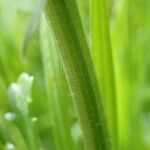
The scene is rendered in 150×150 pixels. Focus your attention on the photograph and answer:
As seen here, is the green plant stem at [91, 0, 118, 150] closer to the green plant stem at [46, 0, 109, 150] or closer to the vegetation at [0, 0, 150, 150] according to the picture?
the vegetation at [0, 0, 150, 150]

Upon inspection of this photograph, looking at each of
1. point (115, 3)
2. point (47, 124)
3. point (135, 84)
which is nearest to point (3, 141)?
point (47, 124)

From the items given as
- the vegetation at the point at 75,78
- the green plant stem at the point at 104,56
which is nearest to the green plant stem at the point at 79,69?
the vegetation at the point at 75,78

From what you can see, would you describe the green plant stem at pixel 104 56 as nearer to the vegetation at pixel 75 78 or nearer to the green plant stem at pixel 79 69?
the vegetation at pixel 75 78

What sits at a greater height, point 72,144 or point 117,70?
point 117,70

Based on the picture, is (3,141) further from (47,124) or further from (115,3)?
(115,3)

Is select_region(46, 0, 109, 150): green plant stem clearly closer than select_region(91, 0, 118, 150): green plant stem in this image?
Yes

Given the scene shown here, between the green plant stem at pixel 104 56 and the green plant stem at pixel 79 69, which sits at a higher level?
the green plant stem at pixel 104 56

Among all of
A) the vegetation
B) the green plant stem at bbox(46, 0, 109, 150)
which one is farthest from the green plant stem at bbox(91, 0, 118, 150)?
the green plant stem at bbox(46, 0, 109, 150)

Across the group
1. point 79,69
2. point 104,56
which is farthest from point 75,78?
point 104,56

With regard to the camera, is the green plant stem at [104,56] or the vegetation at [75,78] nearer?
the vegetation at [75,78]
